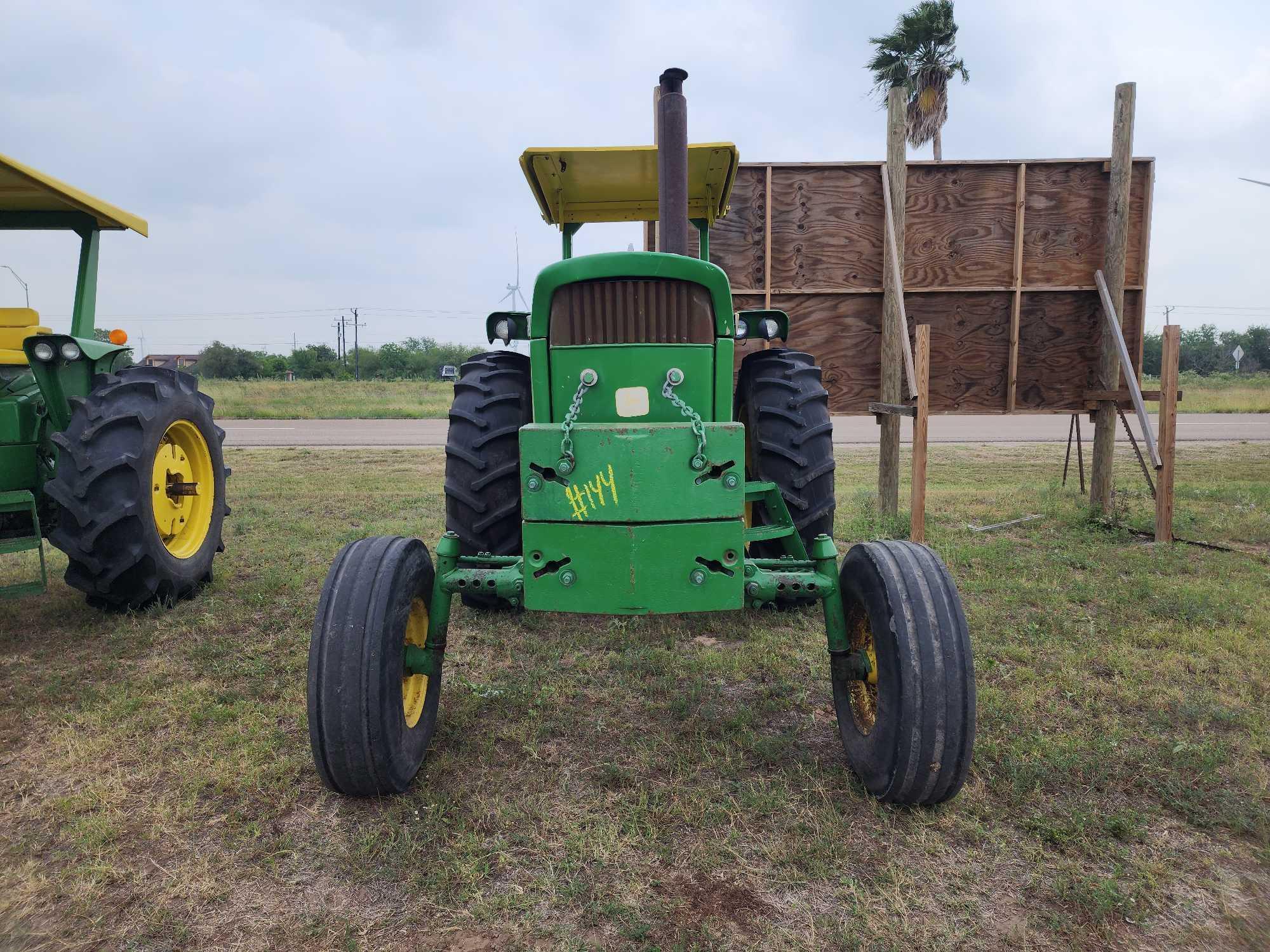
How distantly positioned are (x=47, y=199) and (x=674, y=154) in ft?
11.9

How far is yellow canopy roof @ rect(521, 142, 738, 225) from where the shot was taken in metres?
4.11

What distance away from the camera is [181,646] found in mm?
4039

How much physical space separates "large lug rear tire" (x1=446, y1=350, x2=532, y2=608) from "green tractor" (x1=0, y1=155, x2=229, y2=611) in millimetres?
1655

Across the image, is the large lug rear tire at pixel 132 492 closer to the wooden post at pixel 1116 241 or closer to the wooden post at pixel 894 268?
the wooden post at pixel 894 268

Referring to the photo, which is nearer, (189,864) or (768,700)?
(189,864)

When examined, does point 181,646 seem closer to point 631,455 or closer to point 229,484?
point 631,455

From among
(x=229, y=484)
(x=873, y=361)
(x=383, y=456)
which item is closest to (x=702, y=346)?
(x=873, y=361)

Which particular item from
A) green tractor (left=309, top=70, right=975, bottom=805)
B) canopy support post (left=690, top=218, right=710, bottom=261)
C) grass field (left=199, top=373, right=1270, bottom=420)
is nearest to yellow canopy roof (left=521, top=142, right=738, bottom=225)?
canopy support post (left=690, top=218, right=710, bottom=261)

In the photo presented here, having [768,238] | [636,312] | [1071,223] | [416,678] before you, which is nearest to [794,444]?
[636,312]

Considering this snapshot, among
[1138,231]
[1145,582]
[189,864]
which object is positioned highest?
[1138,231]

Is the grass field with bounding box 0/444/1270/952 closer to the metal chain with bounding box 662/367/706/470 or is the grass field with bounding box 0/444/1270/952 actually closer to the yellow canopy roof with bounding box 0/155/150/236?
the metal chain with bounding box 662/367/706/470

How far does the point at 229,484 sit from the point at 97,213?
5104 millimetres

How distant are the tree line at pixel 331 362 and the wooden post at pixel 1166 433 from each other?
4983 centimetres

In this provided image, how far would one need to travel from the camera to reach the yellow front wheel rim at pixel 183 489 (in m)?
4.60
